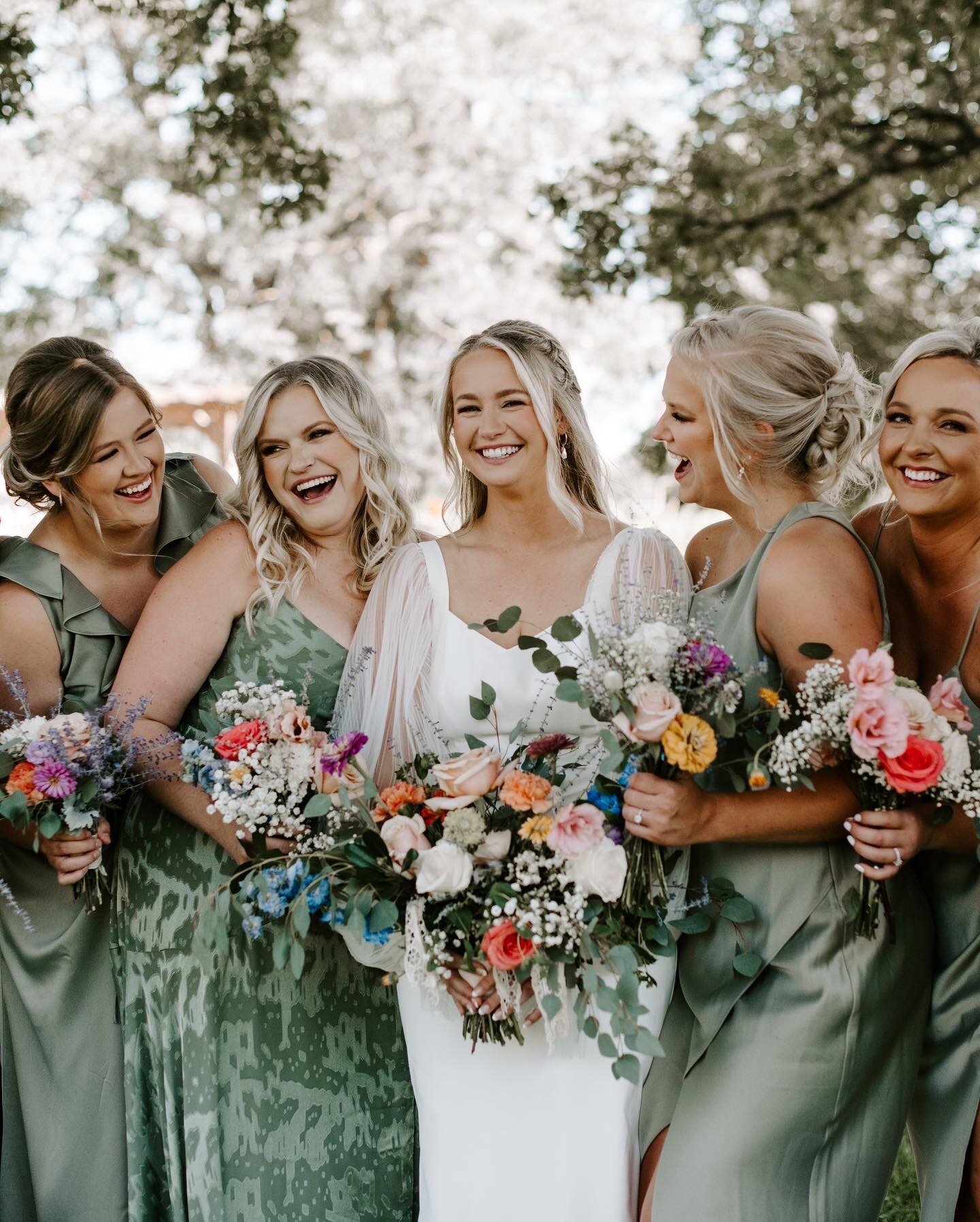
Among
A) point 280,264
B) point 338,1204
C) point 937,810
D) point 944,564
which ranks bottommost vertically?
point 338,1204

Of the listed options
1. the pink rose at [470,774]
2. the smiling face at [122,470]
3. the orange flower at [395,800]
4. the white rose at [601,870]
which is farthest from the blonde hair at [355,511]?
the white rose at [601,870]

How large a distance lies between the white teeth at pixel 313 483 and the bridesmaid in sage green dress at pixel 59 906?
1.62 ft

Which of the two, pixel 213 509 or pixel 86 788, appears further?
pixel 213 509

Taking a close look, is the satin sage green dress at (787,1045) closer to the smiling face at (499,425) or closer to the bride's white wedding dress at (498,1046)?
the bride's white wedding dress at (498,1046)

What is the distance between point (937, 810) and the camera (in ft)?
9.61

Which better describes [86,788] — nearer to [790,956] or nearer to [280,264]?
[790,956]

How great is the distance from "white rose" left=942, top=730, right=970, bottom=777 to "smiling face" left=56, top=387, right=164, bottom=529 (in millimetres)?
2386

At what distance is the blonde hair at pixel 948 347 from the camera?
10.9 ft

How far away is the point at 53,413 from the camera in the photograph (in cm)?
375

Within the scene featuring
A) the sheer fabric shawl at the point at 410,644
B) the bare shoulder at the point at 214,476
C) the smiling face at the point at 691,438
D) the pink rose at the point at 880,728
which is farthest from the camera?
the bare shoulder at the point at 214,476

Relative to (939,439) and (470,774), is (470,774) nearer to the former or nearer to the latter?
(470,774)

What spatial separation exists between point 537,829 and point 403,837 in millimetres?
315

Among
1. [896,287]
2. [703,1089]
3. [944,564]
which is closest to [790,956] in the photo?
[703,1089]

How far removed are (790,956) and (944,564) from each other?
3.80 ft
